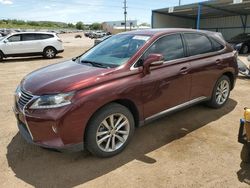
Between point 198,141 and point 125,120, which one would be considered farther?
point 198,141

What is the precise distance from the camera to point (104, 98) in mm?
3107

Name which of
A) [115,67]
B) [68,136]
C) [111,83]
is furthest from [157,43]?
[68,136]

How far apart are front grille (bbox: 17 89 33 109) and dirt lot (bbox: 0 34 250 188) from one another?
79 centimetres

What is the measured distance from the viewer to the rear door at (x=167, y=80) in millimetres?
3637

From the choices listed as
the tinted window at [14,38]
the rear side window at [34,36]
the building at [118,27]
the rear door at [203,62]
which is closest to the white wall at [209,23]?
the rear side window at [34,36]

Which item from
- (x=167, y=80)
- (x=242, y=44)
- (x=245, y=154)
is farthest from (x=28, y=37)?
(x=245, y=154)

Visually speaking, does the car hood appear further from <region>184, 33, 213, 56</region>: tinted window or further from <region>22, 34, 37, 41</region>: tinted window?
<region>22, 34, 37, 41</region>: tinted window

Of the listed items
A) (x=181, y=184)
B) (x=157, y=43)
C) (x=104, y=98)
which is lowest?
(x=181, y=184)

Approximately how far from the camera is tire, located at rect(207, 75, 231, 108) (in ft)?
16.3

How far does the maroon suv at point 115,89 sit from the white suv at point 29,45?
11.1m

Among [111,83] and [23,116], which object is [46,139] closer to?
[23,116]

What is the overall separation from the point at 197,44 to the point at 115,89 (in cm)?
210

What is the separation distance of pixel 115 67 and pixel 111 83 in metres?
0.31

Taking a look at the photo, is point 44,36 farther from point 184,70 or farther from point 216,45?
point 184,70
